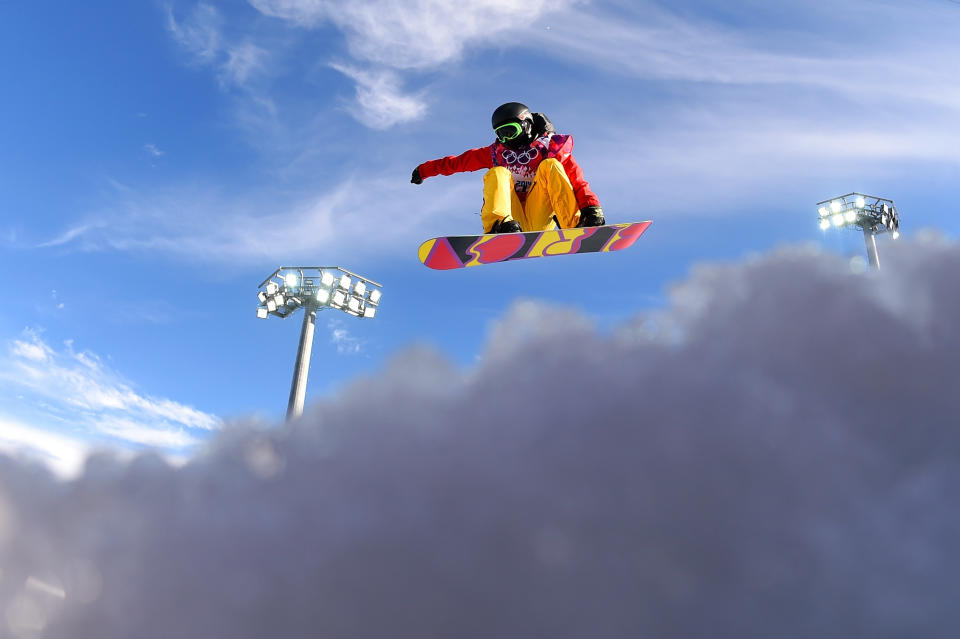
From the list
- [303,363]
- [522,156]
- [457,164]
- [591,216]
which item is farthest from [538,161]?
[303,363]

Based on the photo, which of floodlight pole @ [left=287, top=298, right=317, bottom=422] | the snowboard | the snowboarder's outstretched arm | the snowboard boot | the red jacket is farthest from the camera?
floodlight pole @ [left=287, top=298, right=317, bottom=422]

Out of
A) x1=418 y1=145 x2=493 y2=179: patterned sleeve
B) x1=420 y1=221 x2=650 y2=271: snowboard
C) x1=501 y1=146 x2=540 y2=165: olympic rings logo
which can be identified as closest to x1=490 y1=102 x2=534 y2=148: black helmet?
x1=501 y1=146 x2=540 y2=165: olympic rings logo

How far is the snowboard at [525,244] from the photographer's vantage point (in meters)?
8.58

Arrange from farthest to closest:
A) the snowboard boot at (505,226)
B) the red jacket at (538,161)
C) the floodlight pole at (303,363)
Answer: the floodlight pole at (303,363) → the red jacket at (538,161) → the snowboard boot at (505,226)

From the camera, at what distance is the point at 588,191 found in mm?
8836

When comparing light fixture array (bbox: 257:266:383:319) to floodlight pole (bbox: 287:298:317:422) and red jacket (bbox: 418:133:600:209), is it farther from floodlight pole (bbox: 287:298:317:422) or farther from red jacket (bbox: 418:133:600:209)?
red jacket (bbox: 418:133:600:209)

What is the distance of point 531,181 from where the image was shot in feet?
29.8

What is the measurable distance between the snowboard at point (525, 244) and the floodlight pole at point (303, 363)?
14.2m

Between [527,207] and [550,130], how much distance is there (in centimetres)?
116

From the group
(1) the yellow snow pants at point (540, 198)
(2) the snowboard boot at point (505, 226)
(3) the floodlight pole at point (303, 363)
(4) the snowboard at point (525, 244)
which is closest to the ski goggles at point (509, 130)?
(1) the yellow snow pants at point (540, 198)

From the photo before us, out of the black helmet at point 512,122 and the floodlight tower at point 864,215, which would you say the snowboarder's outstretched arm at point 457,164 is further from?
the floodlight tower at point 864,215

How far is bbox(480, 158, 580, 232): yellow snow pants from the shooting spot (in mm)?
8672

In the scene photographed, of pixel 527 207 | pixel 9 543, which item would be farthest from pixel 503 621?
pixel 527 207

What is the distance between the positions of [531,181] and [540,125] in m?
0.80
